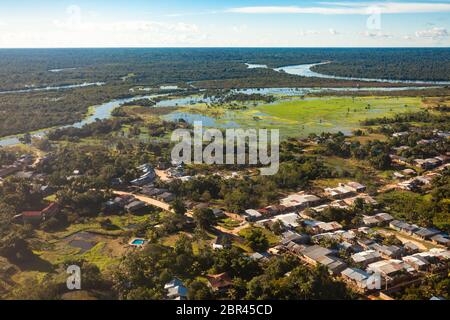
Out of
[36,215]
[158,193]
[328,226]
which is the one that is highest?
[158,193]

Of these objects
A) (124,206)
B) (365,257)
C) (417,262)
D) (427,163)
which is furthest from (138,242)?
(427,163)

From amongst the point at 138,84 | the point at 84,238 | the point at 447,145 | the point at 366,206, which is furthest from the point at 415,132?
the point at 138,84

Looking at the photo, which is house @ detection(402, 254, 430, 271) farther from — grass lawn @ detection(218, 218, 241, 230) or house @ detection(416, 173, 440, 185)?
house @ detection(416, 173, 440, 185)

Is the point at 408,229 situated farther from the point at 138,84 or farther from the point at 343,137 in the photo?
the point at 138,84

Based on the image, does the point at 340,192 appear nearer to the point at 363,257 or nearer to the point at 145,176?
the point at 363,257

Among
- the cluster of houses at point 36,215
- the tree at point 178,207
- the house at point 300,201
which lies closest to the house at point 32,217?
the cluster of houses at point 36,215
